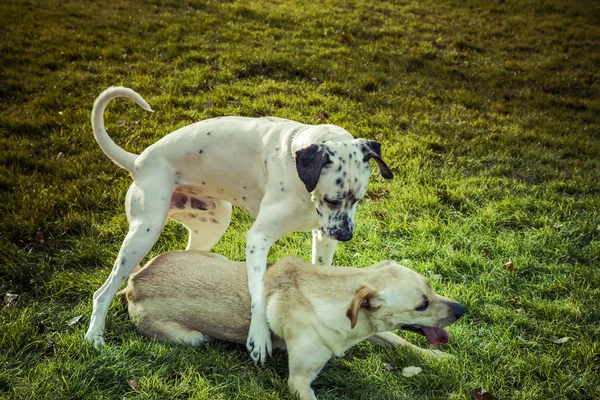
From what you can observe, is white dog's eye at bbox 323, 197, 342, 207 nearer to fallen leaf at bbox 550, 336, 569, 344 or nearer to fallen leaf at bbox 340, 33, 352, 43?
fallen leaf at bbox 550, 336, 569, 344

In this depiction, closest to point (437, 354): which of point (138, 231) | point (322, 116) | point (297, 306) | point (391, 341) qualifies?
point (391, 341)

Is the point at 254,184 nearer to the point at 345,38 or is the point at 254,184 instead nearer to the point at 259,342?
the point at 259,342

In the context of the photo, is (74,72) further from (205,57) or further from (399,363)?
(399,363)

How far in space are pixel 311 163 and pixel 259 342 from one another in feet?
4.14

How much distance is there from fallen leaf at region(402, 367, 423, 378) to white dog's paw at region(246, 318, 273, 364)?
3.04 ft

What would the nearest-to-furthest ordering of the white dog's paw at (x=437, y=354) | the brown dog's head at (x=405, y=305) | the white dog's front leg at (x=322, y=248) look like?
the brown dog's head at (x=405, y=305) < the white dog's paw at (x=437, y=354) < the white dog's front leg at (x=322, y=248)

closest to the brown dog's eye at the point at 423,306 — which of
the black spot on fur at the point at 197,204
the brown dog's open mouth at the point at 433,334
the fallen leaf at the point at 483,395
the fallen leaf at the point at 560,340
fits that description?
the brown dog's open mouth at the point at 433,334

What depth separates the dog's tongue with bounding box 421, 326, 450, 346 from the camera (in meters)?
3.66

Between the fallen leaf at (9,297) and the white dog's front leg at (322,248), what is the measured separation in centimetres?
243

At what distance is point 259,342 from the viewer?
3.58 m

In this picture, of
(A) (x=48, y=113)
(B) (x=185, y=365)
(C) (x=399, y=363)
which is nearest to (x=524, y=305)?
(C) (x=399, y=363)

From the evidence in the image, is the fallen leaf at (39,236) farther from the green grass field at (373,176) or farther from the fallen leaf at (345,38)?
the fallen leaf at (345,38)

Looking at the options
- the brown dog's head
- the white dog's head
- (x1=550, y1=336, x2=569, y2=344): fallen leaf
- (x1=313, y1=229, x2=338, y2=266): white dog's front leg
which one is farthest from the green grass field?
the white dog's head

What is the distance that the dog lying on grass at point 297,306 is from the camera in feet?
11.5
